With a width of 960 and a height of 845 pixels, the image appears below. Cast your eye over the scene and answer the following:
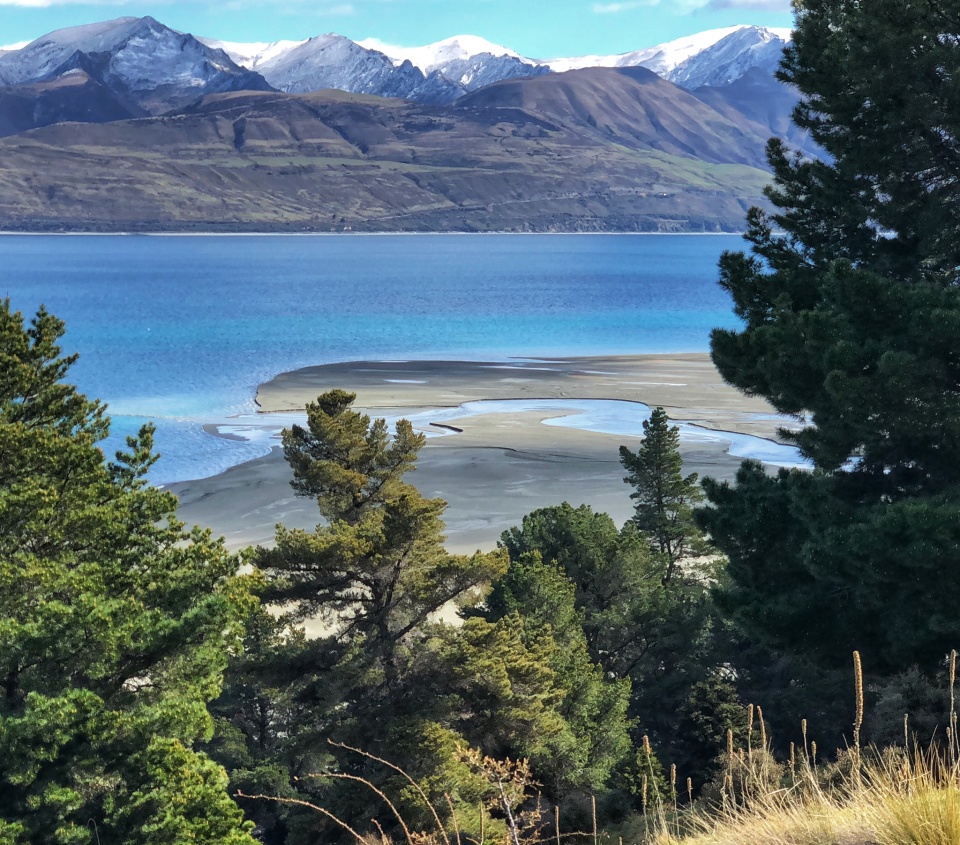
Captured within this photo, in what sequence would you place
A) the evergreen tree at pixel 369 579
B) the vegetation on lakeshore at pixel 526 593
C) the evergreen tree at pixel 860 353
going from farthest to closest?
the evergreen tree at pixel 369 579 → the evergreen tree at pixel 860 353 → the vegetation on lakeshore at pixel 526 593

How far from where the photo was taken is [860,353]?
43.4 ft

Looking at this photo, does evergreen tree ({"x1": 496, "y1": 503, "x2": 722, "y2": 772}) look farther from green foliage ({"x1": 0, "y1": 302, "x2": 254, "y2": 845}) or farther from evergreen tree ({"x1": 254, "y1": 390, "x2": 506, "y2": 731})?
green foliage ({"x1": 0, "y1": 302, "x2": 254, "y2": 845})

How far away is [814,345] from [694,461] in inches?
1339

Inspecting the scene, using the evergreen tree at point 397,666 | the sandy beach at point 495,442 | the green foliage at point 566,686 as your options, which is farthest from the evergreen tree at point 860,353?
the sandy beach at point 495,442

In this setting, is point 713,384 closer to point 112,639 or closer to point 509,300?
point 112,639

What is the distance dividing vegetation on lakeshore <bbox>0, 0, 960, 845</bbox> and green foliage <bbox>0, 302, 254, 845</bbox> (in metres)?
0.05

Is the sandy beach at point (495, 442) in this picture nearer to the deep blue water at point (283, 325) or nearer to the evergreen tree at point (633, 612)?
the deep blue water at point (283, 325)

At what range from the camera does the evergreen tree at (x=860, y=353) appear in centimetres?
1295

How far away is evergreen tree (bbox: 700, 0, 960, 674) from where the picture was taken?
13.0 m

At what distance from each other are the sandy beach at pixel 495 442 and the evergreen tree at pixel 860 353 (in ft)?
65.0

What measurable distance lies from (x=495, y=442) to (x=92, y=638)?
4040 centimetres

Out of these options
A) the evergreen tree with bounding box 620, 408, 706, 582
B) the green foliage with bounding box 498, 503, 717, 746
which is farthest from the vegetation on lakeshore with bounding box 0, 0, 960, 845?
the evergreen tree with bounding box 620, 408, 706, 582

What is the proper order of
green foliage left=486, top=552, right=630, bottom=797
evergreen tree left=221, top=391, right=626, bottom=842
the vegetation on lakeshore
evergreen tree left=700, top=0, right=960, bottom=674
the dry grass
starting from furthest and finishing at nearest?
green foliage left=486, top=552, right=630, bottom=797, evergreen tree left=221, top=391, right=626, bottom=842, evergreen tree left=700, top=0, right=960, bottom=674, the vegetation on lakeshore, the dry grass

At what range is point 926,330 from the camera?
1304 cm
